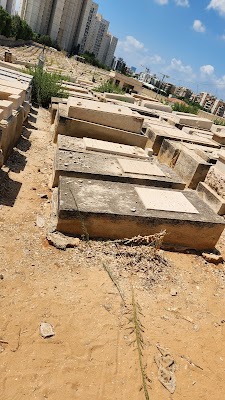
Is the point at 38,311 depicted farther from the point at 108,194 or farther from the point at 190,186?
the point at 190,186

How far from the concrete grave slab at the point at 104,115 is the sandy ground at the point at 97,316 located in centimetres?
359

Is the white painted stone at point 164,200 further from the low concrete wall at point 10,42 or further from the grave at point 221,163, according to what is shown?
the low concrete wall at point 10,42

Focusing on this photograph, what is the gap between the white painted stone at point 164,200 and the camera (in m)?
5.02

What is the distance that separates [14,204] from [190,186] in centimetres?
446

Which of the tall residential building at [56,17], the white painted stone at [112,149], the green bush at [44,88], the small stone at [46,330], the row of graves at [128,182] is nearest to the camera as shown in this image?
the small stone at [46,330]

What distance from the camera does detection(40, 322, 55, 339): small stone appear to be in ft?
9.77

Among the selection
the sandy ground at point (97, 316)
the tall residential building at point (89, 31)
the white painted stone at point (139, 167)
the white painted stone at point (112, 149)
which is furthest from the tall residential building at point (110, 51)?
the sandy ground at point (97, 316)

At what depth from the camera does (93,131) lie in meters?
8.00

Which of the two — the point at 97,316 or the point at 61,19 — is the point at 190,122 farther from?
the point at 61,19

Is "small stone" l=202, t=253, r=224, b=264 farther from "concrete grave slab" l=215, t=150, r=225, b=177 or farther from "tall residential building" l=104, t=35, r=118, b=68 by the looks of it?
"tall residential building" l=104, t=35, r=118, b=68

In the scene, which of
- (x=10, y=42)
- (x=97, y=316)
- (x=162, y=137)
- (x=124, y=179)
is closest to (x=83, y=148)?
(x=124, y=179)

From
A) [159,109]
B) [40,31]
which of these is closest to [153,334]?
[159,109]

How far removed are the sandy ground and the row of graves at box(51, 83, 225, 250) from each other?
1.16 ft

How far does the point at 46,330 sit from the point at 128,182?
3509mm
